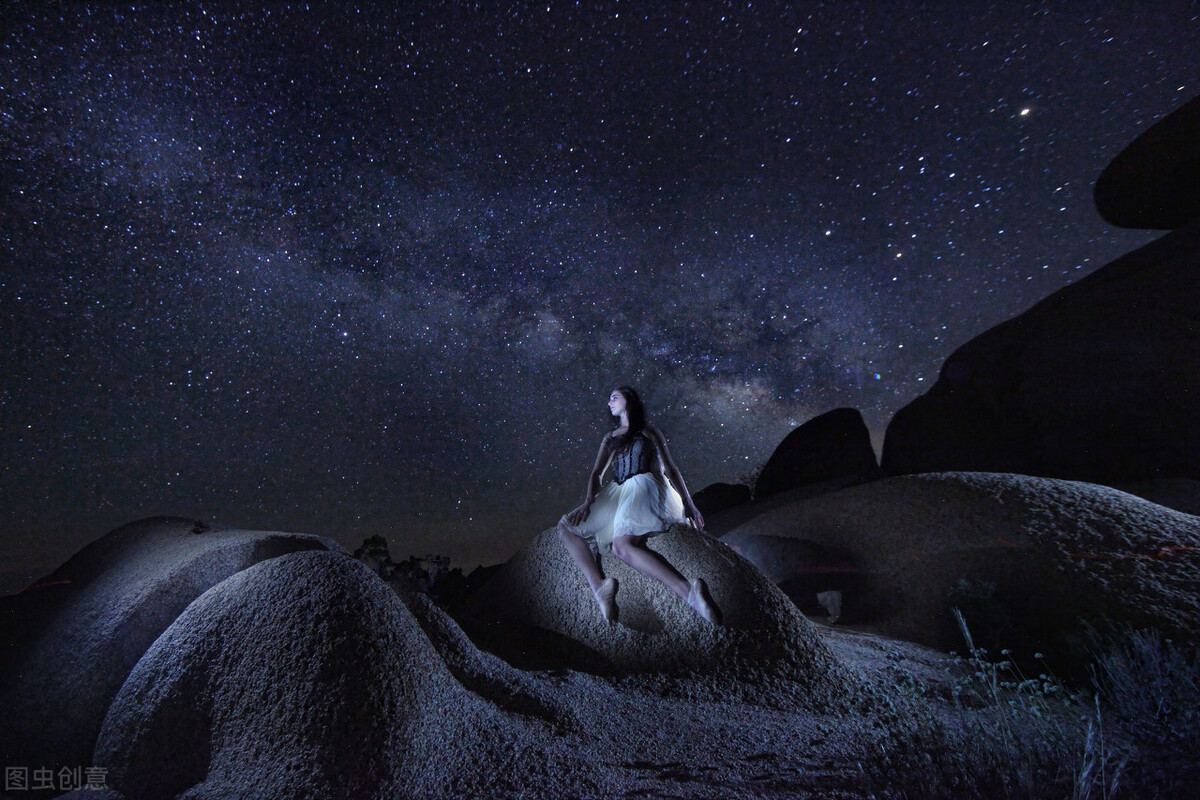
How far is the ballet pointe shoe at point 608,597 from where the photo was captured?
554cm

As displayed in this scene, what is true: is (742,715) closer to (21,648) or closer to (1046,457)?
(21,648)

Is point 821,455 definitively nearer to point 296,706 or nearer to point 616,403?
point 616,403

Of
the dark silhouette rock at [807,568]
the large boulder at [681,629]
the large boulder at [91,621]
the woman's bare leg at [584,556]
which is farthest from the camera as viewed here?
the dark silhouette rock at [807,568]

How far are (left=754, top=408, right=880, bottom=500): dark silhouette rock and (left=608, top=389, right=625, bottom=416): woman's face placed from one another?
15.5 meters

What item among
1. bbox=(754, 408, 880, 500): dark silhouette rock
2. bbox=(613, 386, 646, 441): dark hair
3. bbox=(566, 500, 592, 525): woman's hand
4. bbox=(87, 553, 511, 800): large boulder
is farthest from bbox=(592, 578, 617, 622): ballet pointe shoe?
bbox=(754, 408, 880, 500): dark silhouette rock

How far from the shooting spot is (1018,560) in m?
7.39

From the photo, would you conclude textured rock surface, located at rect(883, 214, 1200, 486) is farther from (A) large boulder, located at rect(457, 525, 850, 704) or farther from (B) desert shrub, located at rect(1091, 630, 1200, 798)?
(A) large boulder, located at rect(457, 525, 850, 704)

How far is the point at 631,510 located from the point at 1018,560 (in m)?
5.90

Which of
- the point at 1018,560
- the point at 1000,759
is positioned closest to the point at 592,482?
the point at 1000,759

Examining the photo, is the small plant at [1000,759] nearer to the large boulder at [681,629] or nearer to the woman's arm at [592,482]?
the large boulder at [681,629]

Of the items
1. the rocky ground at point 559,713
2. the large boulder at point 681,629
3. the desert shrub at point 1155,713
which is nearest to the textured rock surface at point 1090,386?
the desert shrub at point 1155,713

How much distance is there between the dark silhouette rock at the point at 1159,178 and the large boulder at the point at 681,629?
62.1 feet

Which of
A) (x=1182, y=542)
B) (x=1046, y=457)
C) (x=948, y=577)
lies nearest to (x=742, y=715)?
(x=948, y=577)

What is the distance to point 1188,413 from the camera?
12.5 meters
